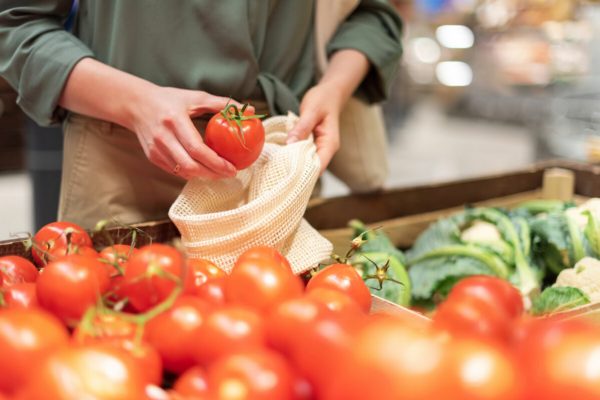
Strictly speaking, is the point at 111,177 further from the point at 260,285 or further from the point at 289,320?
the point at 289,320

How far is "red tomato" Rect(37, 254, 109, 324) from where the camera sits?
2.80ft

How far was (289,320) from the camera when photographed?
75 centimetres

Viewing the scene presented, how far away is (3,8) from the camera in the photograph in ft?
4.92

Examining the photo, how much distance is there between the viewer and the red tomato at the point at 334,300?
858 millimetres

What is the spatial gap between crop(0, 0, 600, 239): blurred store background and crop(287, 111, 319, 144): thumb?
1.34 metres

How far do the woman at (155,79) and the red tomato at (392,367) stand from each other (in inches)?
28.1

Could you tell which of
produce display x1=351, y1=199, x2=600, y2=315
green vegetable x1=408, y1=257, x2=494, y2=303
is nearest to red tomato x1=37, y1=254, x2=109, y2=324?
produce display x1=351, y1=199, x2=600, y2=315

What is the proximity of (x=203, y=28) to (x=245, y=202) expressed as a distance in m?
0.39

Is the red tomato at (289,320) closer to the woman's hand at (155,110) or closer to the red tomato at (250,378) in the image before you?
the red tomato at (250,378)

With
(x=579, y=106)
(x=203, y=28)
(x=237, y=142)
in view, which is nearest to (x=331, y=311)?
(x=237, y=142)

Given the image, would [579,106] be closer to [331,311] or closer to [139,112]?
[139,112]

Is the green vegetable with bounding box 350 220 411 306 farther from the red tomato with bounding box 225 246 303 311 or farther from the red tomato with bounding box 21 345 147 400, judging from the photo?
the red tomato with bounding box 21 345 147 400

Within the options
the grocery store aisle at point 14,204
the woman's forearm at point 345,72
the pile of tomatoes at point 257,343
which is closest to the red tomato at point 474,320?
the pile of tomatoes at point 257,343

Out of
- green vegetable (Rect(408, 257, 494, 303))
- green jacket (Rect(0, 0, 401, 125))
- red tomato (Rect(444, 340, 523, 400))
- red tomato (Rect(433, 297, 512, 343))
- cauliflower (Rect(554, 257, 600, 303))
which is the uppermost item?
green jacket (Rect(0, 0, 401, 125))
